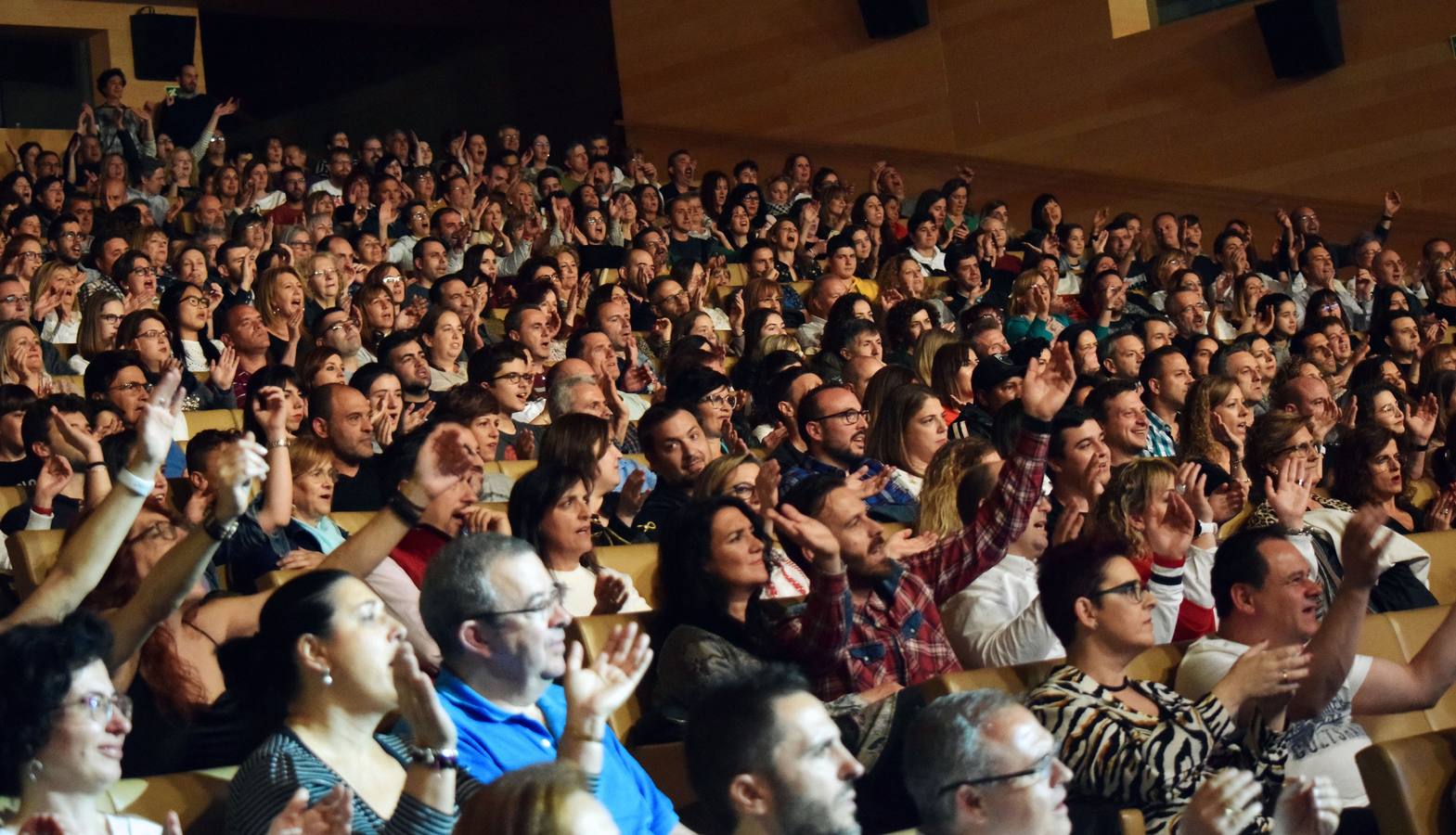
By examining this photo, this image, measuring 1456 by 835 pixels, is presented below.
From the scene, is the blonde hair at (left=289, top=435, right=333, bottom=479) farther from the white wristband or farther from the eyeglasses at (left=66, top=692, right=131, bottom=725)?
the eyeglasses at (left=66, top=692, right=131, bottom=725)

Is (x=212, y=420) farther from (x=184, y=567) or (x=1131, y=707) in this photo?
(x=1131, y=707)

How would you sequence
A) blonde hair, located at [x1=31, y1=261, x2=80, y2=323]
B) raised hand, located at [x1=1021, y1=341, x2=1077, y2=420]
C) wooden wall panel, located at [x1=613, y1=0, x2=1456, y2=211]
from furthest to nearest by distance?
wooden wall panel, located at [x1=613, y1=0, x2=1456, y2=211] → blonde hair, located at [x1=31, y1=261, x2=80, y2=323] → raised hand, located at [x1=1021, y1=341, x2=1077, y2=420]

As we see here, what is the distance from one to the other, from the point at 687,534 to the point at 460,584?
0.50 metres

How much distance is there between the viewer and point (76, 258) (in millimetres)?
5023

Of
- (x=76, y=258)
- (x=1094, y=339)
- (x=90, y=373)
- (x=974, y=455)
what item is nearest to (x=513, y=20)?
(x=76, y=258)

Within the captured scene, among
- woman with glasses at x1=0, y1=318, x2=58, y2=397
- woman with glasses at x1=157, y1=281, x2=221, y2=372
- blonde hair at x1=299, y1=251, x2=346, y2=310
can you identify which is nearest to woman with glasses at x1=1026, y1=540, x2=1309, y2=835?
woman with glasses at x1=0, y1=318, x2=58, y2=397

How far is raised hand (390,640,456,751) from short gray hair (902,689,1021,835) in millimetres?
444

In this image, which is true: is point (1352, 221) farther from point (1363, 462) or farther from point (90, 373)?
point (90, 373)

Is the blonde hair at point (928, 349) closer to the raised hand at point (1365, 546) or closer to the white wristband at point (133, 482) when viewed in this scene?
the raised hand at point (1365, 546)

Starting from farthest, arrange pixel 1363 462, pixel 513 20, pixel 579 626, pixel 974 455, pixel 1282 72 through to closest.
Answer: pixel 513 20 < pixel 1282 72 < pixel 1363 462 < pixel 974 455 < pixel 579 626

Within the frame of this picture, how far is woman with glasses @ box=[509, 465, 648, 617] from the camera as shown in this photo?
2564 mm

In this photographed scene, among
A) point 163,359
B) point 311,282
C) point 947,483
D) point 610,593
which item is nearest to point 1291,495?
point 947,483

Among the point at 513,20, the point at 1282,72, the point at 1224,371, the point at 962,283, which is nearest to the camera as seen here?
the point at 1224,371

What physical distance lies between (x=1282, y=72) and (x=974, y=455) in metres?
5.04
